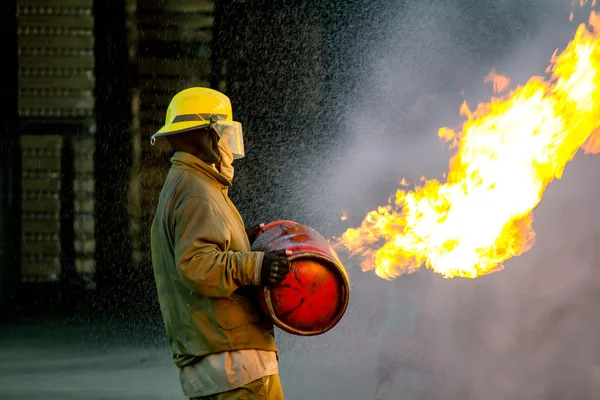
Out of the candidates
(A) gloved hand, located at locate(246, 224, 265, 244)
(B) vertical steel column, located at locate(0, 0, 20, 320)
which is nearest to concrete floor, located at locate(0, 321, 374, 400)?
(B) vertical steel column, located at locate(0, 0, 20, 320)

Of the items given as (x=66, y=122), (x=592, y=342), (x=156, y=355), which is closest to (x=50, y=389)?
(x=156, y=355)

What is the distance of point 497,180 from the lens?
4.57 m

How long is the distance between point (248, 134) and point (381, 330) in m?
3.23

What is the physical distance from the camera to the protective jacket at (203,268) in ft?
9.58

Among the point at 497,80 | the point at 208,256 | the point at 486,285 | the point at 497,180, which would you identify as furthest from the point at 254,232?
the point at 497,80

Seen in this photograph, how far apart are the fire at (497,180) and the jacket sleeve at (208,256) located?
1503 millimetres

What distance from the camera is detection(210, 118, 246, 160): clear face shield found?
3117 mm

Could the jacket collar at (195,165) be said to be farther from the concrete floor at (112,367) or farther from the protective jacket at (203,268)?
the concrete floor at (112,367)

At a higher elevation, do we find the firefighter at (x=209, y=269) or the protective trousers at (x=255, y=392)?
the firefighter at (x=209, y=269)

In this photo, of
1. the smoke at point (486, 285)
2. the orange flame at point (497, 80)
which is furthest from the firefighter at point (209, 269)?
the orange flame at point (497, 80)

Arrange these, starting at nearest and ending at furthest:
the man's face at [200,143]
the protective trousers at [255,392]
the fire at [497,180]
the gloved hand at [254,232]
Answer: the protective trousers at [255,392], the man's face at [200,143], the gloved hand at [254,232], the fire at [497,180]

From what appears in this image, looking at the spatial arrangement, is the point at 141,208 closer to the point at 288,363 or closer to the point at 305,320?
the point at 288,363

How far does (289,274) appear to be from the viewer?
9.79 feet

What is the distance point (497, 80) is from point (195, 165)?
4.93m
